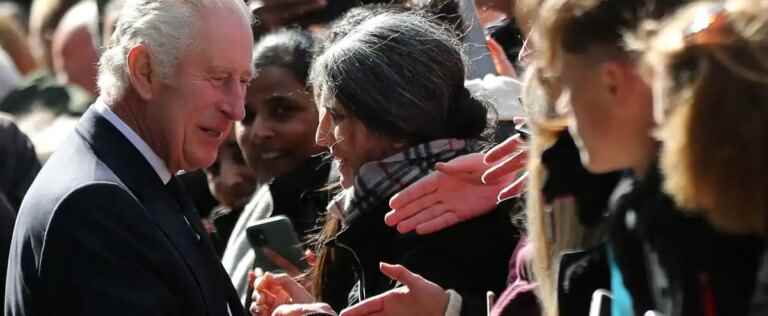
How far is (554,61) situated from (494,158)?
3.10ft

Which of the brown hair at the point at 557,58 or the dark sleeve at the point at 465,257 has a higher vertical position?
the brown hair at the point at 557,58

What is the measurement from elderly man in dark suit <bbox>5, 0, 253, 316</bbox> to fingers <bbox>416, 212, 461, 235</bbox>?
506mm

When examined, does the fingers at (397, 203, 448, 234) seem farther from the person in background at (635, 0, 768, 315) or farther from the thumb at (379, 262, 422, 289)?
the person in background at (635, 0, 768, 315)

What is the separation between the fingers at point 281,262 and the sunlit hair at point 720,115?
2.22 m

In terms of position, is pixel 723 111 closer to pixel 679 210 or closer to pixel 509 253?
pixel 679 210

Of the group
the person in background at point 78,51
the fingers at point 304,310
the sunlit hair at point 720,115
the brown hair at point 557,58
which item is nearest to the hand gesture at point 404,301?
the fingers at point 304,310

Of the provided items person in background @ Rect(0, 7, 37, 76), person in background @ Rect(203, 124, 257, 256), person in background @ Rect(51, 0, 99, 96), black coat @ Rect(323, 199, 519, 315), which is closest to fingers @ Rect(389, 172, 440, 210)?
black coat @ Rect(323, 199, 519, 315)

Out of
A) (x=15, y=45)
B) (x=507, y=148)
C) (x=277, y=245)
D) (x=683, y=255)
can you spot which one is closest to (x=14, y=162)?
(x=277, y=245)

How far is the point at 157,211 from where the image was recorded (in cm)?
347

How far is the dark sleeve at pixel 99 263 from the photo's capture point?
3.22 metres

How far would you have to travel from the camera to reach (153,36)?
3.61m

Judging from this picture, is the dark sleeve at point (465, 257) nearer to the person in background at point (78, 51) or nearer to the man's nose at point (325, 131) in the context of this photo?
the man's nose at point (325, 131)

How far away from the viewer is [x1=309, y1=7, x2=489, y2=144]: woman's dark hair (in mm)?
3955

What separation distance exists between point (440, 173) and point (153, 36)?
2.73ft
